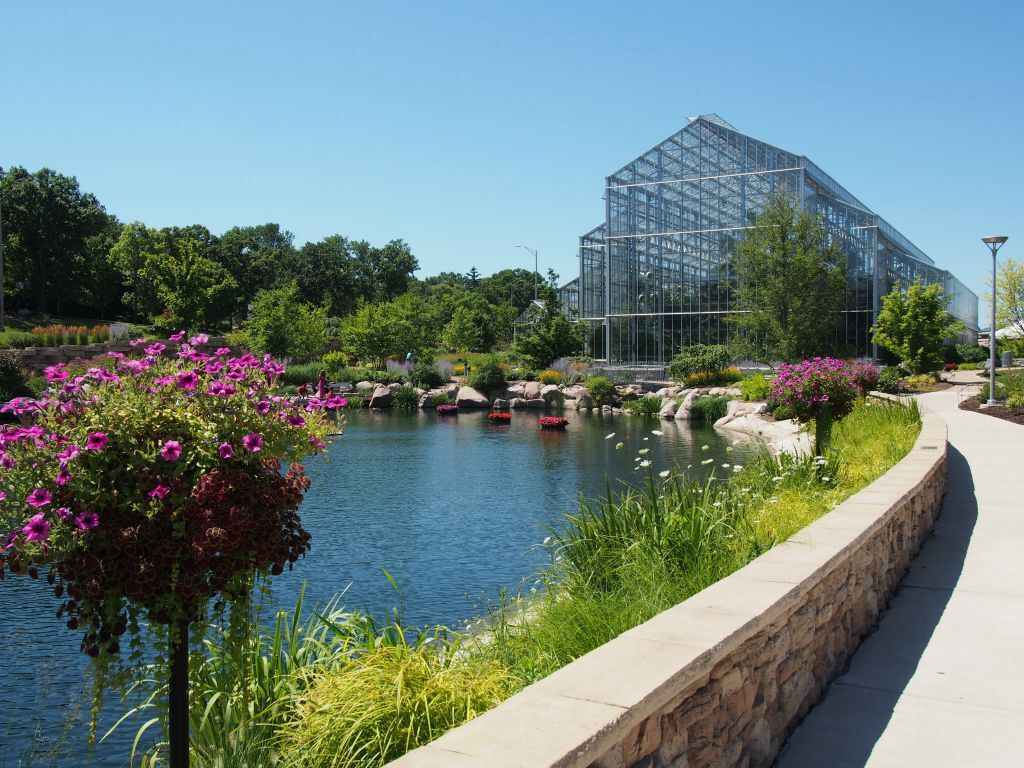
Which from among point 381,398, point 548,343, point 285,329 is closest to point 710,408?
point 548,343

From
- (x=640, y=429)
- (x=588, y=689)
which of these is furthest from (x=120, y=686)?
(x=640, y=429)

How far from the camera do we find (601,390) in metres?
34.2

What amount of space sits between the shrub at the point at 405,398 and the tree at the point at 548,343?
6368 mm

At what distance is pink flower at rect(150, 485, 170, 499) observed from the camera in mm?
3240

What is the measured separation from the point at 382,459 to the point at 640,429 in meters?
9.26

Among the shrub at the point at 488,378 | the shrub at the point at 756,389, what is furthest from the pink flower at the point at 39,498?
the shrub at the point at 488,378

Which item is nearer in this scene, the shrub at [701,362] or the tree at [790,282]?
the tree at [790,282]

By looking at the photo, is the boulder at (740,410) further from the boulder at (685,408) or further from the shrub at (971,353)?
the shrub at (971,353)

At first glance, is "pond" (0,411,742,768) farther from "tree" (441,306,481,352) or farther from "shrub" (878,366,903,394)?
"tree" (441,306,481,352)

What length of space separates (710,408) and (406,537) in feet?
63.8

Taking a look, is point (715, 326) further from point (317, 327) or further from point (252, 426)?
point (252, 426)

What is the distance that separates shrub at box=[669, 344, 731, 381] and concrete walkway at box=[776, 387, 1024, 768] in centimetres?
2723

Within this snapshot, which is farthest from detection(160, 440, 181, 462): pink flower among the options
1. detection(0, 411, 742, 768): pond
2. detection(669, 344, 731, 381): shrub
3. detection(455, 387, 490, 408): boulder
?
detection(455, 387, 490, 408): boulder

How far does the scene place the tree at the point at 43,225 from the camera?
48.4 meters
